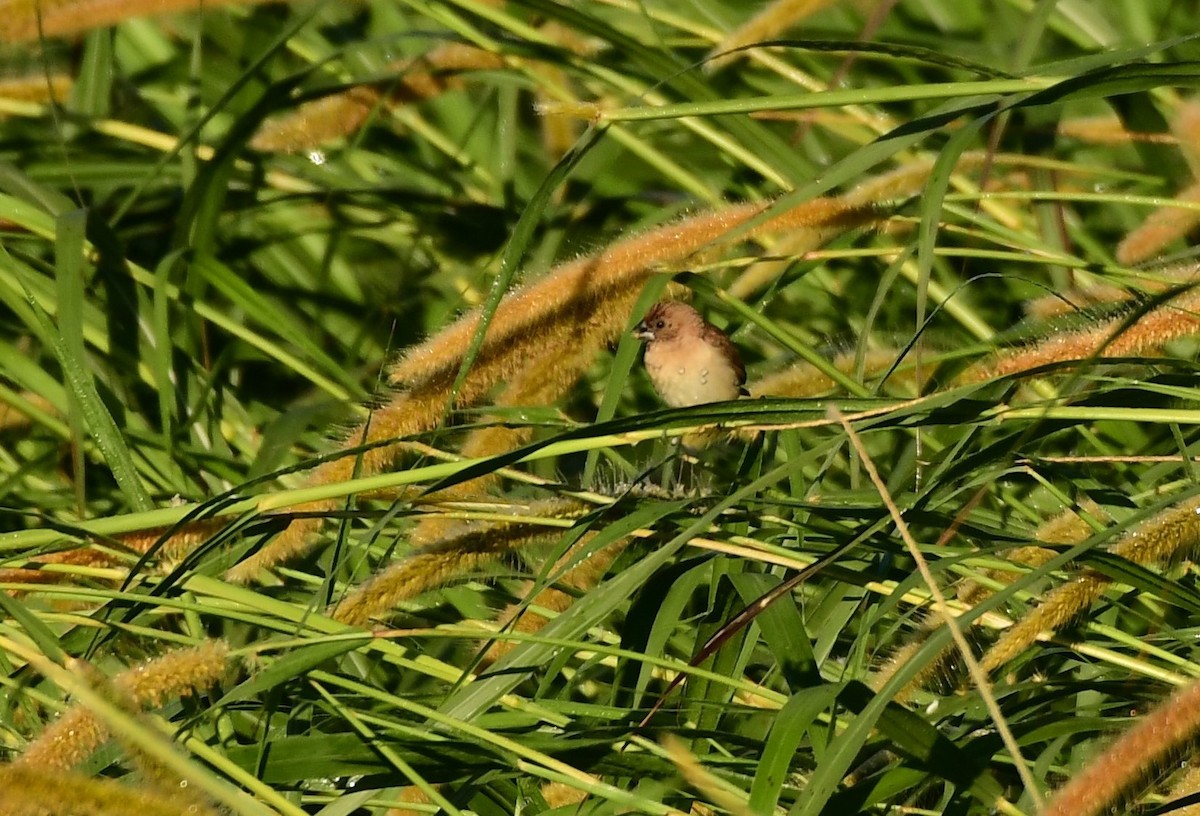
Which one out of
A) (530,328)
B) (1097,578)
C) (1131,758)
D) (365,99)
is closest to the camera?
(1131,758)

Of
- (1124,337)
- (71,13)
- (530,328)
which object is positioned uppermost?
(71,13)

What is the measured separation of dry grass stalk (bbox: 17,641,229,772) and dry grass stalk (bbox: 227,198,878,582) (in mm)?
390

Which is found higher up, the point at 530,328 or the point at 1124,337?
the point at 1124,337

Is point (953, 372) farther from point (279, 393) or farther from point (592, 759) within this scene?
point (279, 393)

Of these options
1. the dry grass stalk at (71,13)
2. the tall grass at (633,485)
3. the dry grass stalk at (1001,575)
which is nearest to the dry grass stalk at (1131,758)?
the tall grass at (633,485)

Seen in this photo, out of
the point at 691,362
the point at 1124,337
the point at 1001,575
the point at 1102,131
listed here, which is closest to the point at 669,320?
the point at 691,362

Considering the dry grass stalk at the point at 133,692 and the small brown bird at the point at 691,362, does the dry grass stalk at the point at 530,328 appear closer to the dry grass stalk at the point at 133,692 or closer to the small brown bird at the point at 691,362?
the dry grass stalk at the point at 133,692

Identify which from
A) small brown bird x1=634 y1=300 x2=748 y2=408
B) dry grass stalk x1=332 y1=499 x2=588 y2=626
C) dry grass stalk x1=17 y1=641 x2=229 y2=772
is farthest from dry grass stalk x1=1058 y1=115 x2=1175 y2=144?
dry grass stalk x1=17 y1=641 x2=229 y2=772

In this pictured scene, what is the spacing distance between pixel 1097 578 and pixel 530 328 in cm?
110

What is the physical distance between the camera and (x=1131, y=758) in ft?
5.72

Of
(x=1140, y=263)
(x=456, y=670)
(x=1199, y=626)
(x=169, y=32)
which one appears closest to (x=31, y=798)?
(x=456, y=670)

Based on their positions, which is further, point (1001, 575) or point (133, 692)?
point (1001, 575)

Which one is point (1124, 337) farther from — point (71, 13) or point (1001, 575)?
point (71, 13)

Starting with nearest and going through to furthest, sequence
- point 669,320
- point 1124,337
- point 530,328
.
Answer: point 1124,337, point 530,328, point 669,320
